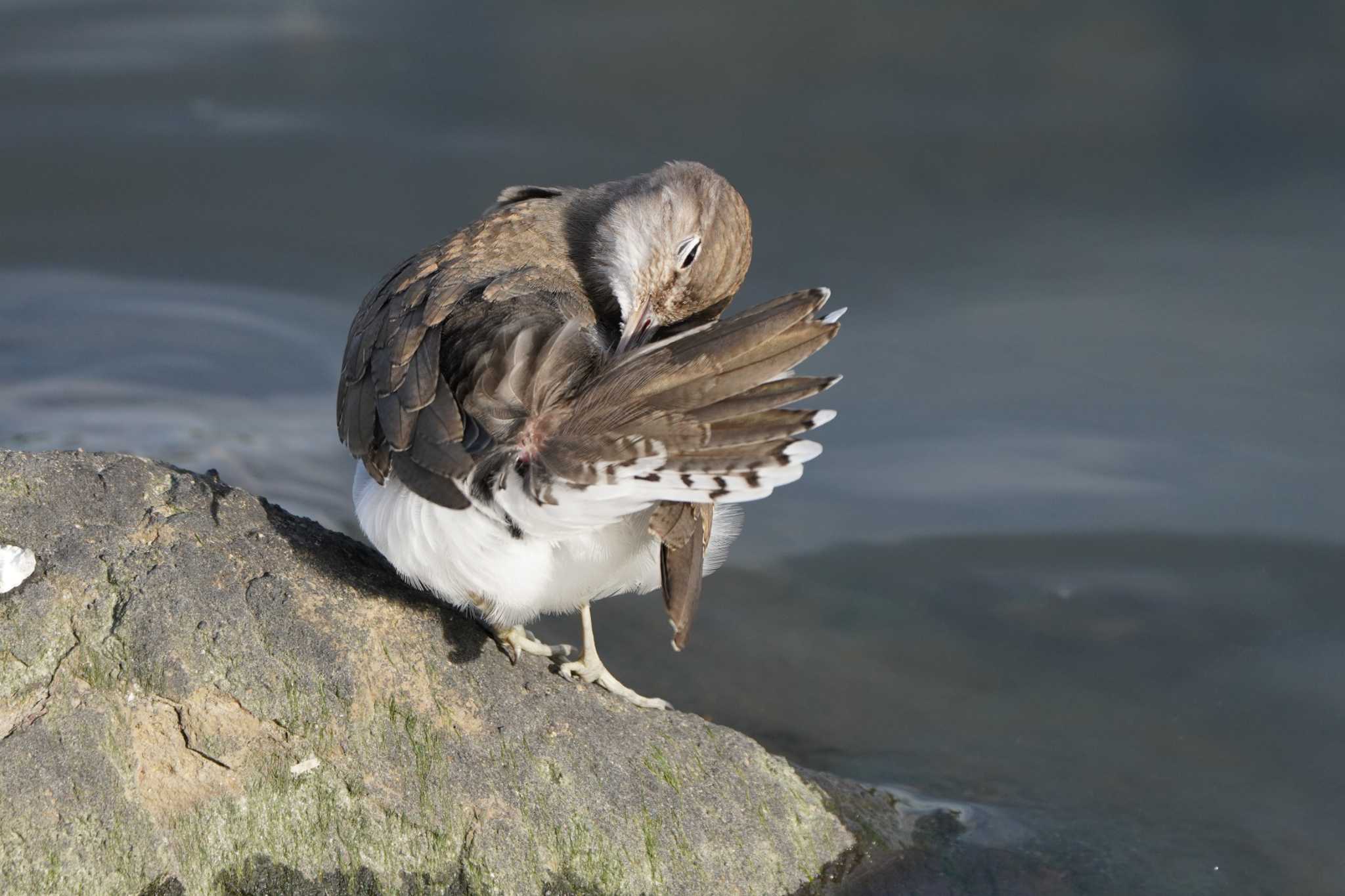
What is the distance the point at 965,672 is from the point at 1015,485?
135 centimetres

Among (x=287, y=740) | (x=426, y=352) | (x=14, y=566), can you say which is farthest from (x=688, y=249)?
(x=14, y=566)

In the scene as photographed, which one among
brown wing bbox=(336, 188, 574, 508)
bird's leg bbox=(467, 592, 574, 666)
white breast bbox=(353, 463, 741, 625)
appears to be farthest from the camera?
bird's leg bbox=(467, 592, 574, 666)

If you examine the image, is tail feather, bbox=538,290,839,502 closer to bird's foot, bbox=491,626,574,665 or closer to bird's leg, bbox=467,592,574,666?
bird's leg, bbox=467,592,574,666

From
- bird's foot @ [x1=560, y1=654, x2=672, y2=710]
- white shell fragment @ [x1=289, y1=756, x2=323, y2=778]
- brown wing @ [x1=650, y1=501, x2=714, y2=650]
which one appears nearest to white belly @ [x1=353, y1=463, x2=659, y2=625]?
brown wing @ [x1=650, y1=501, x2=714, y2=650]

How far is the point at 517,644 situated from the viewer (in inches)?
159

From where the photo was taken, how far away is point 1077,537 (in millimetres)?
6750

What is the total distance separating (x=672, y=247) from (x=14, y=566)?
8.08ft

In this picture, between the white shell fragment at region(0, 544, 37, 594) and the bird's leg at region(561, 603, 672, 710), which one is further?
the bird's leg at region(561, 603, 672, 710)

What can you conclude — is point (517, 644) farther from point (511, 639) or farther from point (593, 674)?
point (593, 674)

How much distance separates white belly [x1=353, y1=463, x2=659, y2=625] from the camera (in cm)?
362

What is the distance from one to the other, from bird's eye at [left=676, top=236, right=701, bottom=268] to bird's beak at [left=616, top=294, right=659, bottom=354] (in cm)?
22

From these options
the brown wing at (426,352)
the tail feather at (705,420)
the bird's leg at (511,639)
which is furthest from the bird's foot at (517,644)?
the tail feather at (705,420)

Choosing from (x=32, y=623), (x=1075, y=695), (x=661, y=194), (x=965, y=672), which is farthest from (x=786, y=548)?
(x=32, y=623)

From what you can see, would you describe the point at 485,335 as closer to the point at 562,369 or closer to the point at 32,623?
the point at 562,369
